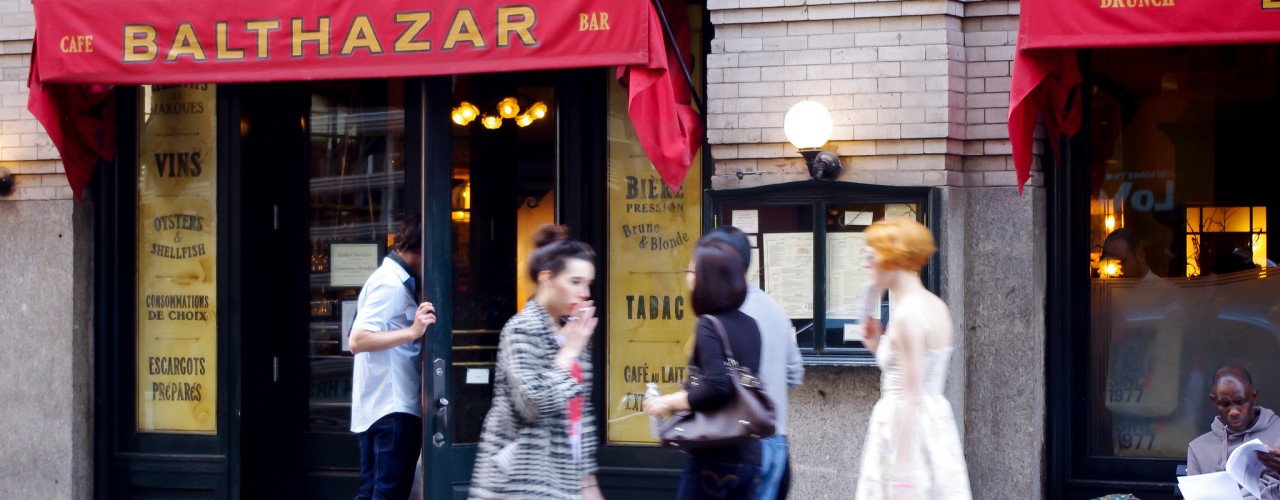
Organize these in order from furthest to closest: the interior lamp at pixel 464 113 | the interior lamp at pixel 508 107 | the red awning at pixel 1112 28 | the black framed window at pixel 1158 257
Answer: the interior lamp at pixel 508 107, the interior lamp at pixel 464 113, the black framed window at pixel 1158 257, the red awning at pixel 1112 28

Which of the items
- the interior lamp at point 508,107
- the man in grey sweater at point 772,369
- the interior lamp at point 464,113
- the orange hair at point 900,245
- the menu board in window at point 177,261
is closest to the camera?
the orange hair at point 900,245

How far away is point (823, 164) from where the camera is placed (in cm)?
705

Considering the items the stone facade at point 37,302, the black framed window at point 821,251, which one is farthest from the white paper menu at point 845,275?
the stone facade at point 37,302

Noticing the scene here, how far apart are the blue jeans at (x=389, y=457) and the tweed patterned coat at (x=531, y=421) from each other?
272 cm

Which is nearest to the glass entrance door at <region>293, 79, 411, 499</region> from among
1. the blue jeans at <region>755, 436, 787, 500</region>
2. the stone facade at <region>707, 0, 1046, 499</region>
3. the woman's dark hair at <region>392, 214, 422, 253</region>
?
the woman's dark hair at <region>392, 214, 422, 253</region>

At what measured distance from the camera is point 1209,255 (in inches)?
292

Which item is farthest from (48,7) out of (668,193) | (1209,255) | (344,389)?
(1209,255)

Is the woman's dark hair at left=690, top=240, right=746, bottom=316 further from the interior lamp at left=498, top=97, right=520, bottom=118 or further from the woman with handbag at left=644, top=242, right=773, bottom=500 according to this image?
the interior lamp at left=498, top=97, right=520, bottom=118

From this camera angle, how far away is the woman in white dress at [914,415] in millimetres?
4812

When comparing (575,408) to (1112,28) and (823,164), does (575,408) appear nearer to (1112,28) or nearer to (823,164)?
(823,164)

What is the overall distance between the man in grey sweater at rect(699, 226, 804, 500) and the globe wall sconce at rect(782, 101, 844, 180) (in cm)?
170

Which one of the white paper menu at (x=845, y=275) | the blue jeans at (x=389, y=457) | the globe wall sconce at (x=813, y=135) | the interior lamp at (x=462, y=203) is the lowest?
the blue jeans at (x=389, y=457)

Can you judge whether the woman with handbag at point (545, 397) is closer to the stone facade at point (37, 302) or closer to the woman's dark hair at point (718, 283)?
the woman's dark hair at point (718, 283)

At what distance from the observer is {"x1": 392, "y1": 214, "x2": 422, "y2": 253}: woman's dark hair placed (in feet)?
24.4
